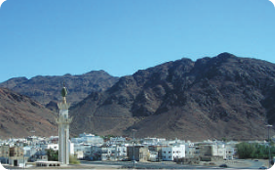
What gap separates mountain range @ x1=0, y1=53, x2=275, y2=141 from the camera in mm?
145750

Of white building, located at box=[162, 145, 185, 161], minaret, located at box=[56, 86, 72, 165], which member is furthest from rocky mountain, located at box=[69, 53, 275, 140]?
minaret, located at box=[56, 86, 72, 165]

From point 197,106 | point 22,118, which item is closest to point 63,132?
point 22,118

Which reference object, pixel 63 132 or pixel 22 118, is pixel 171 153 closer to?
pixel 63 132

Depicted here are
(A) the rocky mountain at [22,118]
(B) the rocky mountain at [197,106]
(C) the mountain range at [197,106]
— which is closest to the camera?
(A) the rocky mountain at [22,118]

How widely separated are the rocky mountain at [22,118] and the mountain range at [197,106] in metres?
3.15

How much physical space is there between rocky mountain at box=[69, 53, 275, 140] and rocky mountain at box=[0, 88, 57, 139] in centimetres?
1479

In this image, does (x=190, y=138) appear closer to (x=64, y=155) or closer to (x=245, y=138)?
(x=245, y=138)

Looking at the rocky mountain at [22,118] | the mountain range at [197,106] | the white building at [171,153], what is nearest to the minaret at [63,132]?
the white building at [171,153]

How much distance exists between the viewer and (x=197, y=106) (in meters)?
160

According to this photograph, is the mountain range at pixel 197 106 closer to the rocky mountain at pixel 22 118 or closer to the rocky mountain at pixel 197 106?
the rocky mountain at pixel 197 106

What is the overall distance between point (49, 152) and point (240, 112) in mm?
98898

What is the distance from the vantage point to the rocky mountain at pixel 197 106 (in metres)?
146

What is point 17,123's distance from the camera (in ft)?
472

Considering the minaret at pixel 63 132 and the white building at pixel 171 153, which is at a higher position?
the minaret at pixel 63 132
